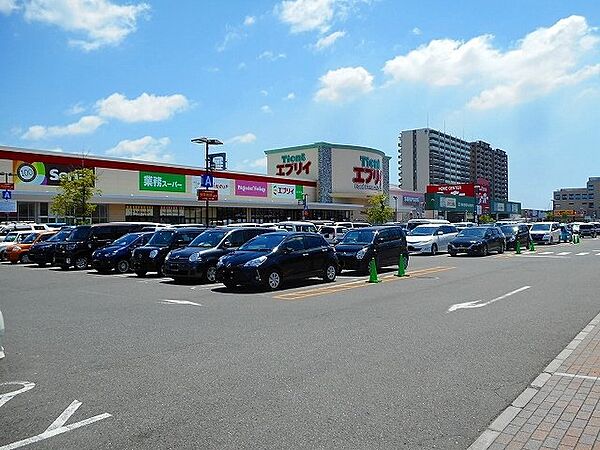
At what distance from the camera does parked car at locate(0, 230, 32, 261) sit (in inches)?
1155

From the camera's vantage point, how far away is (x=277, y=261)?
15.3 meters

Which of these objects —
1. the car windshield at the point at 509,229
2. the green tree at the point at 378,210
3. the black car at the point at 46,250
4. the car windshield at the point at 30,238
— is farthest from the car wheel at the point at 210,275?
Answer: the green tree at the point at 378,210

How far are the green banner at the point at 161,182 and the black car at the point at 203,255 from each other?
32.5 metres

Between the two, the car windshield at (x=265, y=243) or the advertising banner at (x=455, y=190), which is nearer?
the car windshield at (x=265, y=243)

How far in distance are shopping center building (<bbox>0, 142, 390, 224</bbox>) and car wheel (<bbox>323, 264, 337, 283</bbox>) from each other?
94.7 ft

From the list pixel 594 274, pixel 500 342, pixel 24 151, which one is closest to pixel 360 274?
pixel 594 274

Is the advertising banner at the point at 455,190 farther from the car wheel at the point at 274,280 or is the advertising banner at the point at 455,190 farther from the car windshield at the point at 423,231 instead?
the car wheel at the point at 274,280

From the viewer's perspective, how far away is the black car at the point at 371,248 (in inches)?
781

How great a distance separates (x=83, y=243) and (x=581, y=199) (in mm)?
168915

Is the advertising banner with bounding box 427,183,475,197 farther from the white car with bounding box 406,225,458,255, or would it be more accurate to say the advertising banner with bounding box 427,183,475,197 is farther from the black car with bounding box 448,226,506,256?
the black car with bounding box 448,226,506,256

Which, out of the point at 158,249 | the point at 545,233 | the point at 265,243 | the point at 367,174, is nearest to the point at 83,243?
the point at 158,249

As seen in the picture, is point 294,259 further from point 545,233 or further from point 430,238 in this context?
point 545,233

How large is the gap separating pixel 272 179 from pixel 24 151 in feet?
93.2

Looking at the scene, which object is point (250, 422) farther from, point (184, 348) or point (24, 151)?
point (24, 151)
